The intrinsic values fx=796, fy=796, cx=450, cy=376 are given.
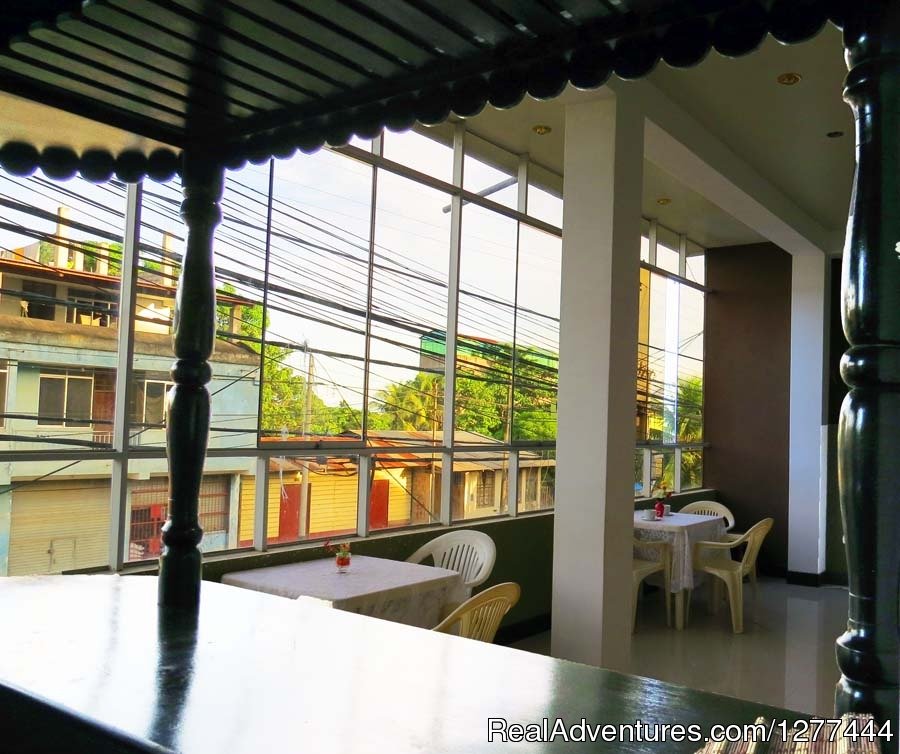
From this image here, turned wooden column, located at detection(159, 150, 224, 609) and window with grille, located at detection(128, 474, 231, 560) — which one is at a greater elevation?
turned wooden column, located at detection(159, 150, 224, 609)

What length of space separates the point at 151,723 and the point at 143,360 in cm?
301

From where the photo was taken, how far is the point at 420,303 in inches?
223

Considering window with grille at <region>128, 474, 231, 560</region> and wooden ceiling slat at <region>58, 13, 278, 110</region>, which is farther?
window with grille at <region>128, 474, 231, 560</region>

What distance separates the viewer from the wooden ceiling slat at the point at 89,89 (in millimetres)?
1756

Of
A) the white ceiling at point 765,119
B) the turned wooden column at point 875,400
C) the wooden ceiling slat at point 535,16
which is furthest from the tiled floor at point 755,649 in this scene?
the wooden ceiling slat at point 535,16

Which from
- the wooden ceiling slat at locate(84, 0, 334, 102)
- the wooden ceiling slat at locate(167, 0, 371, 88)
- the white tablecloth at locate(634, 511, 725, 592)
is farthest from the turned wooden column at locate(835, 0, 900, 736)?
the white tablecloth at locate(634, 511, 725, 592)

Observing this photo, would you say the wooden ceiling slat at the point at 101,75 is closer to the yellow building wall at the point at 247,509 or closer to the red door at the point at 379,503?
the yellow building wall at the point at 247,509

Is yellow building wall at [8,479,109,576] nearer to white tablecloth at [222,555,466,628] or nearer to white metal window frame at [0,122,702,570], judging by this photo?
white metal window frame at [0,122,702,570]

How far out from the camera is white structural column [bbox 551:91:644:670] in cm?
431

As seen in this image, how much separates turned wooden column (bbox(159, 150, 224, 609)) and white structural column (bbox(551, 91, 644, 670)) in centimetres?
263

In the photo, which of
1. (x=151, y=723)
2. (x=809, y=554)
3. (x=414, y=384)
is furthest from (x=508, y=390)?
(x=151, y=723)

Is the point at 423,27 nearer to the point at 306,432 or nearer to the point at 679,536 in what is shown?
the point at 306,432

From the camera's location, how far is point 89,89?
6.15 ft

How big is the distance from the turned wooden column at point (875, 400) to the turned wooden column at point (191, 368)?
57.8 inches
